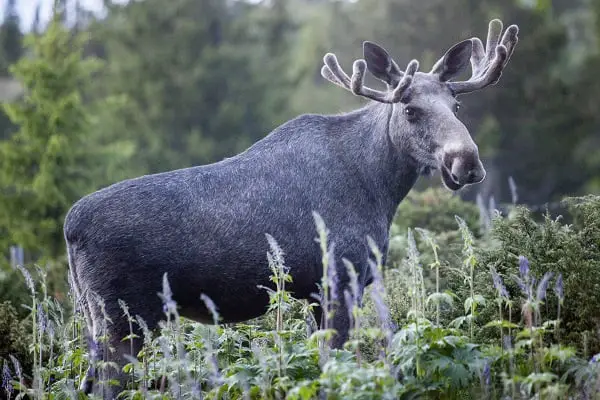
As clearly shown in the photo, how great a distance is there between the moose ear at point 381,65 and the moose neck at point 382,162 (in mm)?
205

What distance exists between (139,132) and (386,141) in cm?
2281

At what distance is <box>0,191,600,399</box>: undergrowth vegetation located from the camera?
461cm

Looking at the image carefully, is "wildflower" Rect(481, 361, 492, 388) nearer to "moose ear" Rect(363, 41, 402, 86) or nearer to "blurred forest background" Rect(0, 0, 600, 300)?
"moose ear" Rect(363, 41, 402, 86)

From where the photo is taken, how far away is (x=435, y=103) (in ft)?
20.4

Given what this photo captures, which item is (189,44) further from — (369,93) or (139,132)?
(369,93)

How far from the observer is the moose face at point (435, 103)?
591 cm

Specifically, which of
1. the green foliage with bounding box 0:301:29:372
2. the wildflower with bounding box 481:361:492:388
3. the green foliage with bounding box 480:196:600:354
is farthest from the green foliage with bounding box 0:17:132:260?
the wildflower with bounding box 481:361:492:388

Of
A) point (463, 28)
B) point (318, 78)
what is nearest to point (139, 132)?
point (463, 28)

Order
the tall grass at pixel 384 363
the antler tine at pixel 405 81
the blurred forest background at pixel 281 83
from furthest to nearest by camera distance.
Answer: the blurred forest background at pixel 281 83
the antler tine at pixel 405 81
the tall grass at pixel 384 363

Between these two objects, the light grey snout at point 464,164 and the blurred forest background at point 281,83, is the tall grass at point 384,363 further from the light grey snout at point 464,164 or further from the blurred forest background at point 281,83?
the blurred forest background at point 281,83

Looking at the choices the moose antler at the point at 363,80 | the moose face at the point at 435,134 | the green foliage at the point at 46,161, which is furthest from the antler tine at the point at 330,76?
the green foliage at the point at 46,161

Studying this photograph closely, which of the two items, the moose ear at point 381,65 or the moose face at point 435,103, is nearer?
the moose face at point 435,103

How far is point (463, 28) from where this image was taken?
2823cm

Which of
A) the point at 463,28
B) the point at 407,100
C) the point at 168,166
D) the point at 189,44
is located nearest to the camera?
the point at 407,100
